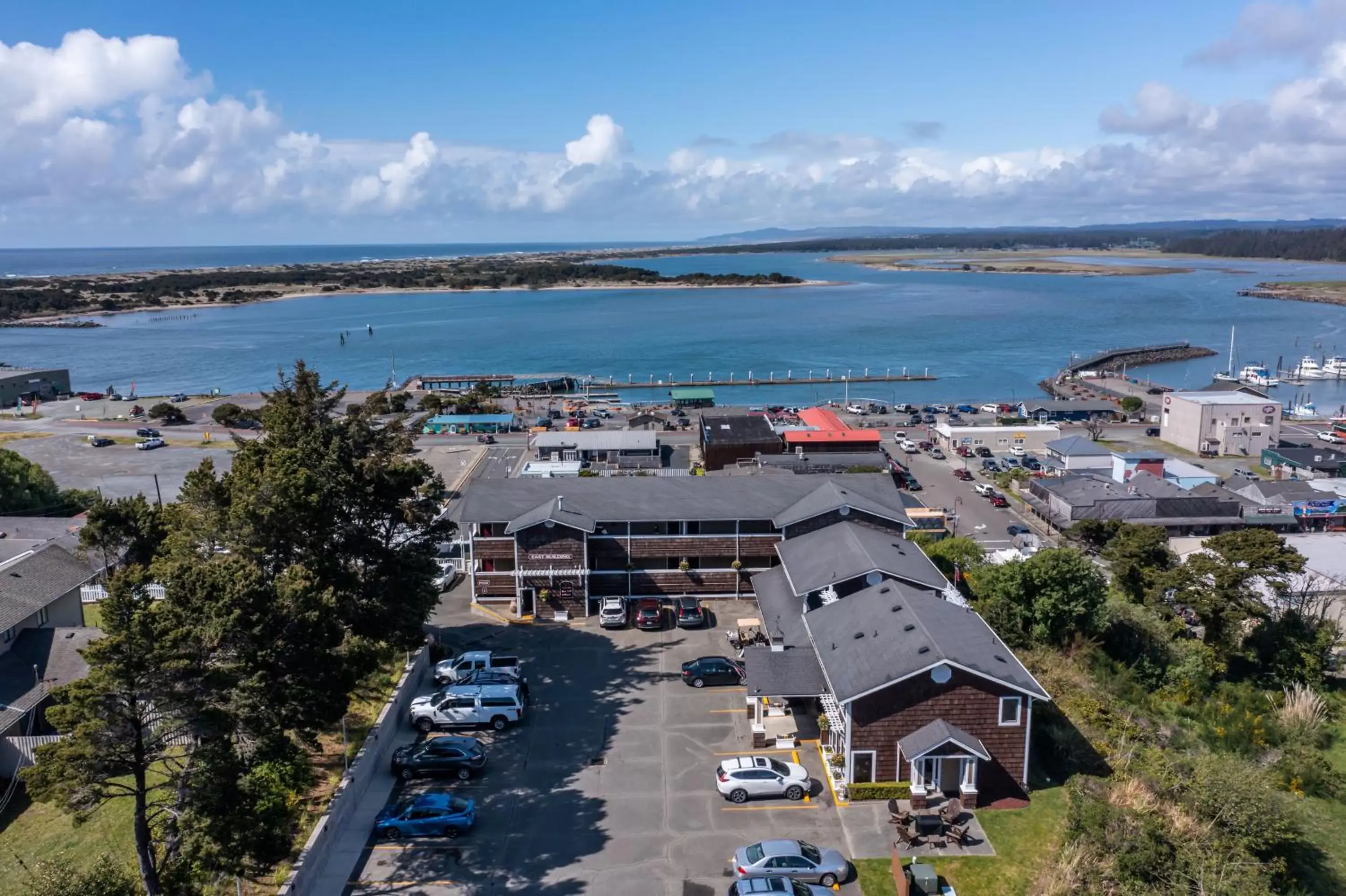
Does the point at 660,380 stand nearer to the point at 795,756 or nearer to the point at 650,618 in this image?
the point at 650,618

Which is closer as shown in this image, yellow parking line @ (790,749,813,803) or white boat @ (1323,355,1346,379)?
Result: yellow parking line @ (790,749,813,803)

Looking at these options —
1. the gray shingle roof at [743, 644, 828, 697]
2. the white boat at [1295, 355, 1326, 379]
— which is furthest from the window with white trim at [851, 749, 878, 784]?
the white boat at [1295, 355, 1326, 379]

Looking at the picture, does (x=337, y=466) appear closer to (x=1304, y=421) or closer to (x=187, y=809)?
(x=187, y=809)

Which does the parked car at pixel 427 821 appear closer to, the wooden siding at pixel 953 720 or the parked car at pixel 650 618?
the wooden siding at pixel 953 720

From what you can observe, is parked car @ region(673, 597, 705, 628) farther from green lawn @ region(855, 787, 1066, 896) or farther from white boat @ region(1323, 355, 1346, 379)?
white boat @ region(1323, 355, 1346, 379)

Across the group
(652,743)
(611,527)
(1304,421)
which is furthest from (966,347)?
(652,743)
